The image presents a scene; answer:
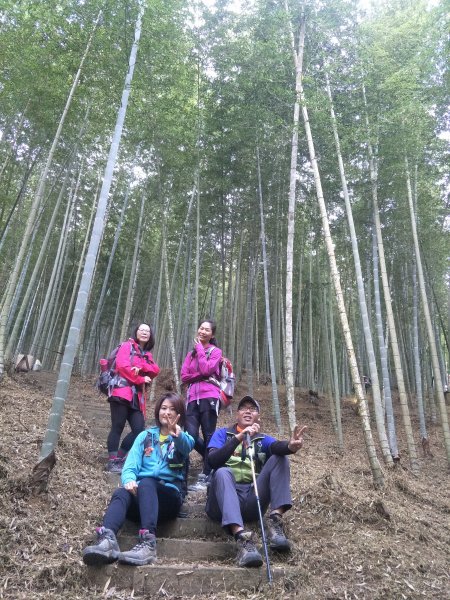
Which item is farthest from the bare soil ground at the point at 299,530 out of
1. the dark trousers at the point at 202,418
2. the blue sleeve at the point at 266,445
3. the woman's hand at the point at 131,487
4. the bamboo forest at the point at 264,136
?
the dark trousers at the point at 202,418

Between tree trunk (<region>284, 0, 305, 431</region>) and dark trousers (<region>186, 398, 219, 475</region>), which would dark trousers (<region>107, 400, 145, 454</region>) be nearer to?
dark trousers (<region>186, 398, 219, 475</region>)

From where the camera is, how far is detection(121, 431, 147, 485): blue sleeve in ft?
7.94

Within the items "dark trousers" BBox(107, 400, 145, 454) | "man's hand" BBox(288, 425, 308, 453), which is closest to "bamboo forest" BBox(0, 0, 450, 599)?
"dark trousers" BBox(107, 400, 145, 454)

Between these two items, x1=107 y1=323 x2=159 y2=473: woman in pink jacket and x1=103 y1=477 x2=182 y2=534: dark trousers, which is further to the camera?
x1=107 y1=323 x2=159 y2=473: woman in pink jacket

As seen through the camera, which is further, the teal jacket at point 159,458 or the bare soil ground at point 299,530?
the teal jacket at point 159,458

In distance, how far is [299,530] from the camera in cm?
272

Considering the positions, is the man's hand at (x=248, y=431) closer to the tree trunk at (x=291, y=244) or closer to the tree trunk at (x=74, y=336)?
the tree trunk at (x=74, y=336)

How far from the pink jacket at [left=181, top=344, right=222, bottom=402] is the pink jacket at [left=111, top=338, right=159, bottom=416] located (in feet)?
1.09

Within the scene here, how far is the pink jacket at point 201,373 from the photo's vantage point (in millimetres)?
3410

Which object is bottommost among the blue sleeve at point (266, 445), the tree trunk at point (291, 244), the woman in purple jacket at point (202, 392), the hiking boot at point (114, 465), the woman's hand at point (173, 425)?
the hiking boot at point (114, 465)

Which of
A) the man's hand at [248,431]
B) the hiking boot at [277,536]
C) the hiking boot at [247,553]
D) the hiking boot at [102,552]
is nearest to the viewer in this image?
the hiking boot at [102,552]

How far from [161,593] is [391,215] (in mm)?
7221

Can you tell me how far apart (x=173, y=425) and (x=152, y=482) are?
13.1 inches

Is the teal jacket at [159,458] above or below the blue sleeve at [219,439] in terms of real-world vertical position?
below
